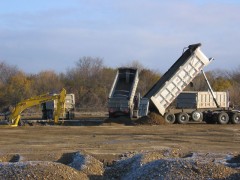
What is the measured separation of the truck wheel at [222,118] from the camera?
32969 millimetres

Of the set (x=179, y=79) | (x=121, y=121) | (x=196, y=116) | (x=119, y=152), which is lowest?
(x=119, y=152)

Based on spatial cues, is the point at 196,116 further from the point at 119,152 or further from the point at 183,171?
the point at 183,171

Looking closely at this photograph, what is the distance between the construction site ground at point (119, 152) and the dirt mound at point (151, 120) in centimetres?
36

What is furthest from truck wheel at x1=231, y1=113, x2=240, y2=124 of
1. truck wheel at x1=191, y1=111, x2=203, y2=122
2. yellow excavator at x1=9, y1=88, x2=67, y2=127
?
yellow excavator at x1=9, y1=88, x2=67, y2=127

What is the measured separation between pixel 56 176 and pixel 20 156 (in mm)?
6101

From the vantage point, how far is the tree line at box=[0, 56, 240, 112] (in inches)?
2352

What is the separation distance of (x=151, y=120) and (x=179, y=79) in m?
2.95

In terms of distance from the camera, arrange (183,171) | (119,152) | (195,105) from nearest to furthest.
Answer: (183,171), (119,152), (195,105)

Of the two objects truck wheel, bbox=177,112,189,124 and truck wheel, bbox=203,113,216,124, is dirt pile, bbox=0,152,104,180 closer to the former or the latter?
truck wheel, bbox=177,112,189,124

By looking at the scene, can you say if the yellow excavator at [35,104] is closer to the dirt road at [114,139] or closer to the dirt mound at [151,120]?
the dirt road at [114,139]

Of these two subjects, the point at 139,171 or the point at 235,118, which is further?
the point at 235,118

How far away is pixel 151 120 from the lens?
31328mm

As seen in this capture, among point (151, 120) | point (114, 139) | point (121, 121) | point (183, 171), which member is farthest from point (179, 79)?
point (183, 171)

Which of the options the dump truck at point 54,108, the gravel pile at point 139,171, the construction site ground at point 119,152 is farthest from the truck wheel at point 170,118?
the gravel pile at point 139,171
